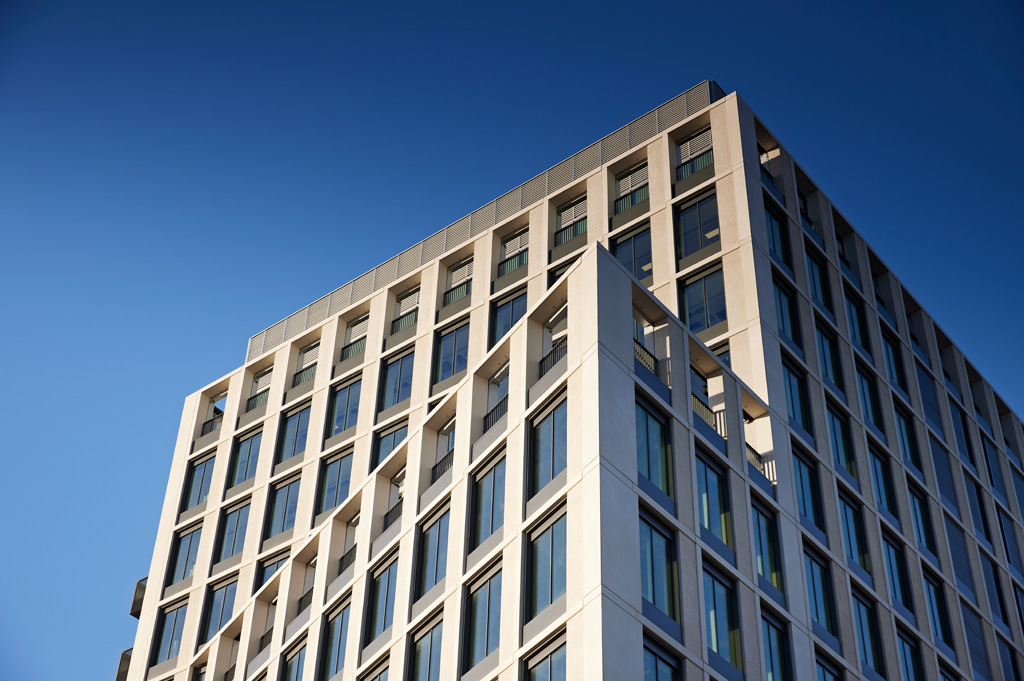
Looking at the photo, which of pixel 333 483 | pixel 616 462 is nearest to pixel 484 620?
pixel 616 462

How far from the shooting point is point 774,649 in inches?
1310

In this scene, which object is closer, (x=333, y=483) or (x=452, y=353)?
(x=452, y=353)

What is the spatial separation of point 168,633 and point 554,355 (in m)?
32.7

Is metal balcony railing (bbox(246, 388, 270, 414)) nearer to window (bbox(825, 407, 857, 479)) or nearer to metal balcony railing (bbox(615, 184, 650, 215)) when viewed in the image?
metal balcony railing (bbox(615, 184, 650, 215))

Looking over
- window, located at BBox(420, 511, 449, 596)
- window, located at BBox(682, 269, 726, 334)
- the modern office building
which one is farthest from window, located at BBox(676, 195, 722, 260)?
window, located at BBox(420, 511, 449, 596)

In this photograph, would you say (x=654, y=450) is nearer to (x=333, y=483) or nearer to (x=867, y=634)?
(x=867, y=634)

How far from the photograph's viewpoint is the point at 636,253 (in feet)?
163

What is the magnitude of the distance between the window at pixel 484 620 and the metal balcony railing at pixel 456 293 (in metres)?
25.9

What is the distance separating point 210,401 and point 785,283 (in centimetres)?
3512

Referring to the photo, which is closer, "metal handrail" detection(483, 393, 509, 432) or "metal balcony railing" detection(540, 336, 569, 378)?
"metal balcony railing" detection(540, 336, 569, 378)

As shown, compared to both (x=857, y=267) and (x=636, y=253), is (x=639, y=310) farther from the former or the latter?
(x=857, y=267)

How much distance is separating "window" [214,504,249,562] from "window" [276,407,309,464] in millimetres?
3181

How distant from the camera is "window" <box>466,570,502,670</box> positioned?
102 ft

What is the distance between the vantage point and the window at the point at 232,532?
57812mm
